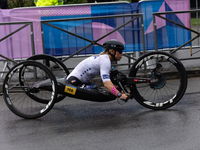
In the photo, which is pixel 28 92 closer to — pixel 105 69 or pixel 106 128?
pixel 105 69

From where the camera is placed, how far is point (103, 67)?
4.80m

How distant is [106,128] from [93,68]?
1006 millimetres

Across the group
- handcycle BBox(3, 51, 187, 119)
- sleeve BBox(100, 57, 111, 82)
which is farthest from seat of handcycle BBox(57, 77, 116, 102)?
sleeve BBox(100, 57, 111, 82)

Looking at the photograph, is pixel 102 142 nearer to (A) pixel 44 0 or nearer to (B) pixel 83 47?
(B) pixel 83 47

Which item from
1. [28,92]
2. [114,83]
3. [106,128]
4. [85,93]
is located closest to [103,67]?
[114,83]

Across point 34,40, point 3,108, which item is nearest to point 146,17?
point 34,40

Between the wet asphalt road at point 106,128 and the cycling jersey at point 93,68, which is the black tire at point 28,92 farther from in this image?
the cycling jersey at point 93,68

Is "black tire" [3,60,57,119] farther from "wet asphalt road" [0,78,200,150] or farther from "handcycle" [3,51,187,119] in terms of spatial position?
"wet asphalt road" [0,78,200,150]

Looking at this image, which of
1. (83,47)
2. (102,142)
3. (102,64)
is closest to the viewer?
(102,142)

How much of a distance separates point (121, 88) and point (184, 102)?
1.17 meters

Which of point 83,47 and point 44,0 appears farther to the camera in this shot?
point 44,0

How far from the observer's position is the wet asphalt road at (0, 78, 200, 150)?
Answer: 3883mm

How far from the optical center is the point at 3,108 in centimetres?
571

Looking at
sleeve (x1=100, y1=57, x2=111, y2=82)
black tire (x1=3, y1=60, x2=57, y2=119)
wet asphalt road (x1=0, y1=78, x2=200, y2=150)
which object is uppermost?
sleeve (x1=100, y1=57, x2=111, y2=82)
